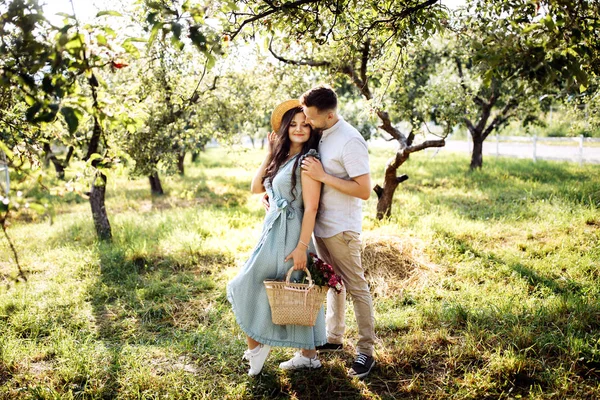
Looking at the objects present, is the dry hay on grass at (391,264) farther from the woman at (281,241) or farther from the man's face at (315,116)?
the man's face at (315,116)

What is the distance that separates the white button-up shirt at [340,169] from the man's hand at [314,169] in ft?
0.50

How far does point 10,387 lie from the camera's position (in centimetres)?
394

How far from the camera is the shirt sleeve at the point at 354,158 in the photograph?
3.65m

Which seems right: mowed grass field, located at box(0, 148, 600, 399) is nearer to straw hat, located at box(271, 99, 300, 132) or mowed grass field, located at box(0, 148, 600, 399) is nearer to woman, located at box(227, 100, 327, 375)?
woman, located at box(227, 100, 327, 375)

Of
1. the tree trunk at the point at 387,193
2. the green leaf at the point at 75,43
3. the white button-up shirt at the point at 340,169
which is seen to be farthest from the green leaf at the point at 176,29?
the tree trunk at the point at 387,193

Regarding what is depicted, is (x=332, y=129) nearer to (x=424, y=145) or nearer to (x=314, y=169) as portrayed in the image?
(x=314, y=169)

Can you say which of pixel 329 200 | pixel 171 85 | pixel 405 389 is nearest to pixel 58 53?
pixel 329 200

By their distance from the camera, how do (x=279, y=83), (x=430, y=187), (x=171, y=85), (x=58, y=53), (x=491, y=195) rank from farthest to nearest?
(x=430, y=187)
(x=491, y=195)
(x=279, y=83)
(x=171, y=85)
(x=58, y=53)

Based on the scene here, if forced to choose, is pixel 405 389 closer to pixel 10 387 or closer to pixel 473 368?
pixel 473 368

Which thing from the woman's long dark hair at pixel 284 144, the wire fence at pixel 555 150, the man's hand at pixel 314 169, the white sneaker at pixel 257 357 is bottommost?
the white sneaker at pixel 257 357

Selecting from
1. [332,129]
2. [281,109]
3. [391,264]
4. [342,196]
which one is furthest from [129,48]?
[391,264]

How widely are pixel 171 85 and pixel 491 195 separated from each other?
23.2ft

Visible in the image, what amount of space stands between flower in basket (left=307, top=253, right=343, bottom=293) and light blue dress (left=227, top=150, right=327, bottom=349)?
18 centimetres

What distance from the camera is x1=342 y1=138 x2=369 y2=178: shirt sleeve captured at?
12.0 feet
